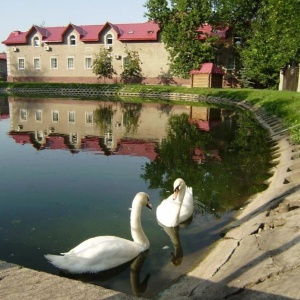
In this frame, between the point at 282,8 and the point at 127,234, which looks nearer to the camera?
the point at 127,234

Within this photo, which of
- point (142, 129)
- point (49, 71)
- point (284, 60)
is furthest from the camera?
point (49, 71)

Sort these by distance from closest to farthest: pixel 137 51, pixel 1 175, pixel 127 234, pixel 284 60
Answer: pixel 127 234
pixel 1 175
pixel 284 60
pixel 137 51

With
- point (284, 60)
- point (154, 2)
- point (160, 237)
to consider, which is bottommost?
point (160, 237)

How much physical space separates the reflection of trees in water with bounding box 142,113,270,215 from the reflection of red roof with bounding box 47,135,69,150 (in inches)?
155

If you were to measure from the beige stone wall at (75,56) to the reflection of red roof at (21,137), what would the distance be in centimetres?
3680

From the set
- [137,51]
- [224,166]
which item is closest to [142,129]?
[224,166]

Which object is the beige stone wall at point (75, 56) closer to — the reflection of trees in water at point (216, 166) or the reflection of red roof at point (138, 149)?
the reflection of trees in water at point (216, 166)

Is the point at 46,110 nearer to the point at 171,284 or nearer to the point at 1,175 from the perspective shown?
the point at 1,175

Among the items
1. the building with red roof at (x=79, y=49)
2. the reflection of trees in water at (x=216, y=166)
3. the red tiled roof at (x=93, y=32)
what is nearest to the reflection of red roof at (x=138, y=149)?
the reflection of trees in water at (x=216, y=166)

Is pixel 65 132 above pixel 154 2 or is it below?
below

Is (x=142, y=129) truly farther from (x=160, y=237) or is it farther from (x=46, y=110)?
(x=160, y=237)

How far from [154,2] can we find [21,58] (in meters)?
24.8

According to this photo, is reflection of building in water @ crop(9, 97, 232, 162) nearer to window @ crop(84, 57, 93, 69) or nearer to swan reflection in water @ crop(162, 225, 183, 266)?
swan reflection in water @ crop(162, 225, 183, 266)

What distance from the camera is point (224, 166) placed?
12438 mm
